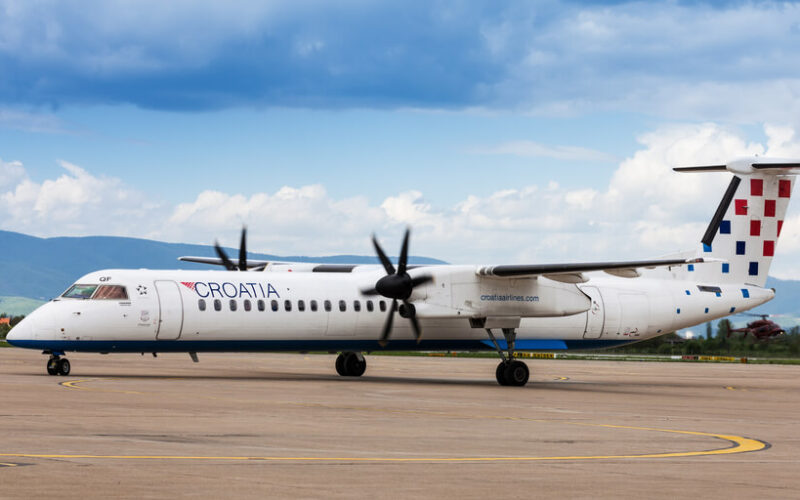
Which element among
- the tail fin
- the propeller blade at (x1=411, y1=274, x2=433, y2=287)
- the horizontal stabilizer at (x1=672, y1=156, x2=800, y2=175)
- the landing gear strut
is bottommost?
the landing gear strut

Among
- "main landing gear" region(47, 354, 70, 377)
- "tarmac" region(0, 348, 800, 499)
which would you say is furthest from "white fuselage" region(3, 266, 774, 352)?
"tarmac" region(0, 348, 800, 499)

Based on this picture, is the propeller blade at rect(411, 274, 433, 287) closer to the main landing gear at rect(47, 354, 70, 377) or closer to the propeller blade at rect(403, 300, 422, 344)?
the propeller blade at rect(403, 300, 422, 344)

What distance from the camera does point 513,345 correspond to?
33344mm

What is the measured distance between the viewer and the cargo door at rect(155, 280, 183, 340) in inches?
1180

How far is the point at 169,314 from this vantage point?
30047 mm

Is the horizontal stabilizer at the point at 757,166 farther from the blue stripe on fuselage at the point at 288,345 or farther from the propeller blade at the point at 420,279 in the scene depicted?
the propeller blade at the point at 420,279

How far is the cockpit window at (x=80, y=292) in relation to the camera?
29.9 metres

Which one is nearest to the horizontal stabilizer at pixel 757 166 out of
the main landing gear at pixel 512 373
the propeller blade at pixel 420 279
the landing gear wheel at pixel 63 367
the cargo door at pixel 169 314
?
the main landing gear at pixel 512 373

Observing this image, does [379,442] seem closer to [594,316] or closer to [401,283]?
[401,283]

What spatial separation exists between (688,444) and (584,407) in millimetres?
7955

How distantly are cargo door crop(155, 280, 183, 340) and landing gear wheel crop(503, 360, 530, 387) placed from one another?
31.7ft

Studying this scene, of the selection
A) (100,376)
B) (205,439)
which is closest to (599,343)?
(100,376)

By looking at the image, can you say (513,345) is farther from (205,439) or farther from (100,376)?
(205,439)

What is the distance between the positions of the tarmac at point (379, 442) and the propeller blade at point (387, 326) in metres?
3.25
